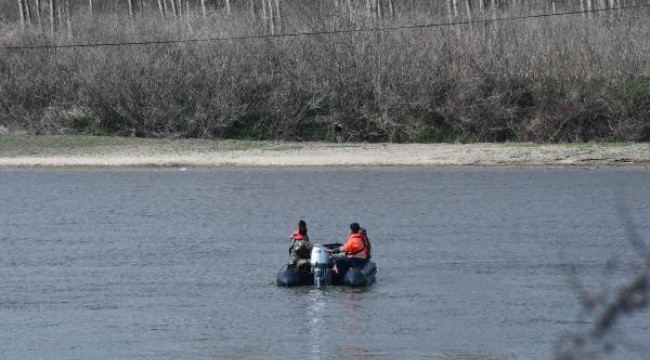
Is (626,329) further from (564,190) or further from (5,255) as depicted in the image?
(564,190)

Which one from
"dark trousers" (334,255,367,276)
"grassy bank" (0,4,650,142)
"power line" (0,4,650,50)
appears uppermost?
"power line" (0,4,650,50)

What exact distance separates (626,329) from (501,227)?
10.4 metres

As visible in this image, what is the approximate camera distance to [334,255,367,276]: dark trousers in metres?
20.4

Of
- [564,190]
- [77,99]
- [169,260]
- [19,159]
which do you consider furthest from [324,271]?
[77,99]

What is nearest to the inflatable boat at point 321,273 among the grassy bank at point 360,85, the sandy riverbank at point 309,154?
the sandy riverbank at point 309,154

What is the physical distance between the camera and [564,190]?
3438 centimetres

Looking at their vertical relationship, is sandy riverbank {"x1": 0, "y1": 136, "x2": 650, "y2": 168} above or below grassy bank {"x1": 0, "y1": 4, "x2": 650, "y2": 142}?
below

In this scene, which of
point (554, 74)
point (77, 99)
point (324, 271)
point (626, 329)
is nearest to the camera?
point (626, 329)

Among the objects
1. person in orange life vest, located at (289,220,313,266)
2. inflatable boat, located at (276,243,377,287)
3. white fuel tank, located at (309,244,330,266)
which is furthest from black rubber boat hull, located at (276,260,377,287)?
white fuel tank, located at (309,244,330,266)

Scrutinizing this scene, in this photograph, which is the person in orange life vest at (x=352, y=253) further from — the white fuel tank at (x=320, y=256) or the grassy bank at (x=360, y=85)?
the grassy bank at (x=360, y=85)

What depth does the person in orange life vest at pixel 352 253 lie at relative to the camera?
20406 mm

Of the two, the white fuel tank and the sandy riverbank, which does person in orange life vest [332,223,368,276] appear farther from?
the sandy riverbank

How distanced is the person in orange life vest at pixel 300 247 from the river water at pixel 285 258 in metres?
0.55

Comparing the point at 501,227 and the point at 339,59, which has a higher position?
the point at 339,59
